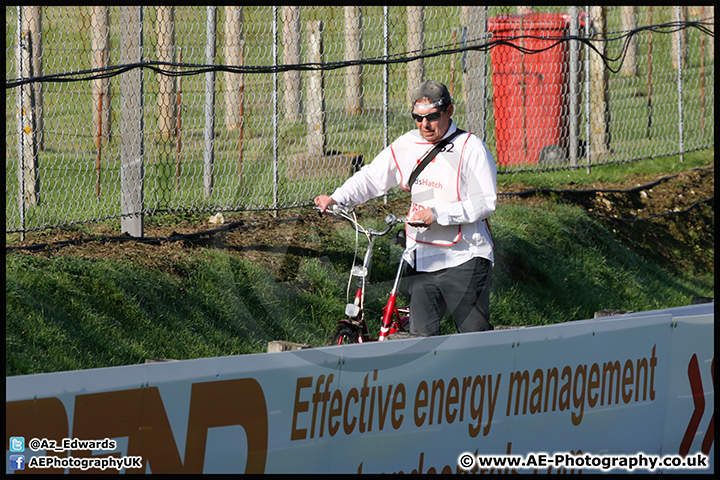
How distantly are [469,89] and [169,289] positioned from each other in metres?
5.42

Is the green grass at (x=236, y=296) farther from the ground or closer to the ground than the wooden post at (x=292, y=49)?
closer to the ground

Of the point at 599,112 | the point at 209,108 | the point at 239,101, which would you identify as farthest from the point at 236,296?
the point at 599,112

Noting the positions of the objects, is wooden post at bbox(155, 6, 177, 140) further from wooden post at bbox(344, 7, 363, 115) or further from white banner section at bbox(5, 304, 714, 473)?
white banner section at bbox(5, 304, 714, 473)

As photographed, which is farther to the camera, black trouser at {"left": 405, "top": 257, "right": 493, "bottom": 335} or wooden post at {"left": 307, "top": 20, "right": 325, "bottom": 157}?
wooden post at {"left": 307, "top": 20, "right": 325, "bottom": 157}

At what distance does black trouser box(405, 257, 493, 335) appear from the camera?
5551 mm

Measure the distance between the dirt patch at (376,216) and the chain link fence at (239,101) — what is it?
0.19 metres

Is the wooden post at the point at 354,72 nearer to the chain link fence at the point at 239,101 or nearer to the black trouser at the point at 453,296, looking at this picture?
the chain link fence at the point at 239,101

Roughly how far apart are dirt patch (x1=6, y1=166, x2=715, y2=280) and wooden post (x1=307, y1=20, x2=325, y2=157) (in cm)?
91

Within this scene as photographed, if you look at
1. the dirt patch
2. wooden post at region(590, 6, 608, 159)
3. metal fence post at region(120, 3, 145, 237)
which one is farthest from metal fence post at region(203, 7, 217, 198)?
wooden post at region(590, 6, 608, 159)

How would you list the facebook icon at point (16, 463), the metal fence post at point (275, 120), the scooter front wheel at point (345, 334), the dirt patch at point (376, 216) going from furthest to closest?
the metal fence post at point (275, 120) → the dirt patch at point (376, 216) → the scooter front wheel at point (345, 334) → the facebook icon at point (16, 463)

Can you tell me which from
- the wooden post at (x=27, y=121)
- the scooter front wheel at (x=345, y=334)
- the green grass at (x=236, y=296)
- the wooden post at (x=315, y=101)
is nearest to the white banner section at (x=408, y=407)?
the scooter front wheel at (x=345, y=334)

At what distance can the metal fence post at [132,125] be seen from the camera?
7.91m

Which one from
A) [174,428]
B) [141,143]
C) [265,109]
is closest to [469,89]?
[265,109]

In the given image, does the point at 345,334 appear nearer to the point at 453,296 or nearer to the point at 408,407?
the point at 453,296
